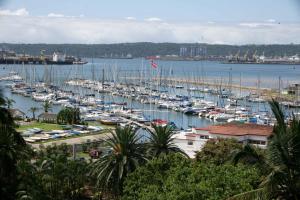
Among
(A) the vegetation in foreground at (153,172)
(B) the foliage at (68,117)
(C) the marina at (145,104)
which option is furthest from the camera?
(C) the marina at (145,104)

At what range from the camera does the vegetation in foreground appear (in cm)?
1110

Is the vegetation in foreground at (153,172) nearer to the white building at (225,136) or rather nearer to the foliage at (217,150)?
the foliage at (217,150)

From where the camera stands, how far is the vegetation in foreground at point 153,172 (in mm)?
11102

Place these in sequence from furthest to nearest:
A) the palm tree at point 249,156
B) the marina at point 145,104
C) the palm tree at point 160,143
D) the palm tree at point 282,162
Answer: the marina at point 145,104, the palm tree at point 160,143, the palm tree at point 249,156, the palm tree at point 282,162

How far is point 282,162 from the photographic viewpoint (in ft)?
35.9

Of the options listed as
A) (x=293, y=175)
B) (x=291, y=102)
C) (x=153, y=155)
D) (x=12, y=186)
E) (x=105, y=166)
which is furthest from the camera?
(x=291, y=102)

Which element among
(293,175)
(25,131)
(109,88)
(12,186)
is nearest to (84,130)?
(25,131)

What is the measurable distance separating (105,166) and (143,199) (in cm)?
542

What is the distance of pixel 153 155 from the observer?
20672 millimetres

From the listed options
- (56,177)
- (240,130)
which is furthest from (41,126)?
(56,177)

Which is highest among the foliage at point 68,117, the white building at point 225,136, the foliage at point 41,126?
the white building at point 225,136

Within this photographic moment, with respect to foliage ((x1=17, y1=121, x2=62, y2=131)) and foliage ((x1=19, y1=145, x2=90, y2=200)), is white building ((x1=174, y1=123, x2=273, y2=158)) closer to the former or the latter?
foliage ((x1=19, y1=145, x2=90, y2=200))

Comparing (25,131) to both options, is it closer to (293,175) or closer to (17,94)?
(293,175)

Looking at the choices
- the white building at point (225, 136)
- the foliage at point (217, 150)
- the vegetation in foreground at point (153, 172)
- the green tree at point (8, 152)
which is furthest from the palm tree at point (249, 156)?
the white building at point (225, 136)
